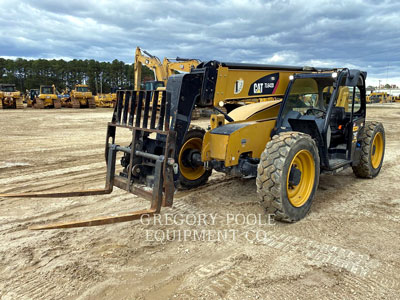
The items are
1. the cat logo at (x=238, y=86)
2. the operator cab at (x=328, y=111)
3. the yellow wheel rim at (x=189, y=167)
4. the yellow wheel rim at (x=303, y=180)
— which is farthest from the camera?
the yellow wheel rim at (x=189, y=167)

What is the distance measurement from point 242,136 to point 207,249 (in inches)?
65.2

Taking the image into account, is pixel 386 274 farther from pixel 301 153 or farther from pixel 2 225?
pixel 2 225

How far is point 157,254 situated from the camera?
3.54 meters

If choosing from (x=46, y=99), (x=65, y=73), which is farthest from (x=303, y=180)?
(x=65, y=73)

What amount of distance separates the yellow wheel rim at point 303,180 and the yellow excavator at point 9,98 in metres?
29.6

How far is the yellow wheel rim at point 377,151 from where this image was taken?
6.73 metres

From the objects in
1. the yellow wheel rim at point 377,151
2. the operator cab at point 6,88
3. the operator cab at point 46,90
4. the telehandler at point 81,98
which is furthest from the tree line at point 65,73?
the yellow wheel rim at point 377,151

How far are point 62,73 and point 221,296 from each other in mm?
74412

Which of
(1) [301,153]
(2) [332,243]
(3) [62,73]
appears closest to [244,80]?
(1) [301,153]

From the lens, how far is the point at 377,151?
22.5 feet

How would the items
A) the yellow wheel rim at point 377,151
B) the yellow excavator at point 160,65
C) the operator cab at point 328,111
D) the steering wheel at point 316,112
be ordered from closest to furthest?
the operator cab at point 328,111
the steering wheel at point 316,112
the yellow wheel rim at point 377,151
the yellow excavator at point 160,65

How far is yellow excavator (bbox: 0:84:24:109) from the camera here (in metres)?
28.0

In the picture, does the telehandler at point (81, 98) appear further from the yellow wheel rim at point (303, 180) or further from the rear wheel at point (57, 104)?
the yellow wheel rim at point (303, 180)

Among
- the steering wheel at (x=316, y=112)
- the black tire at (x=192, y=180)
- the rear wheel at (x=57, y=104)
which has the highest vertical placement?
the steering wheel at (x=316, y=112)
